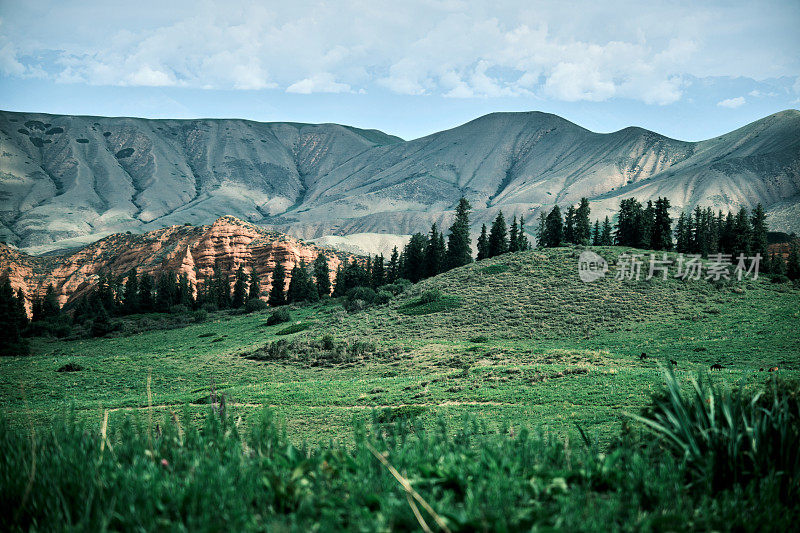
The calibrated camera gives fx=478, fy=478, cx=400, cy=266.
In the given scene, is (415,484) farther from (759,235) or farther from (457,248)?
(759,235)

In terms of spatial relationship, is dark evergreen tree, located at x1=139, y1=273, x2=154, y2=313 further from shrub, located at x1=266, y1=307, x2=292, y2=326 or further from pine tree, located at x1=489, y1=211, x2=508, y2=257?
pine tree, located at x1=489, y1=211, x2=508, y2=257

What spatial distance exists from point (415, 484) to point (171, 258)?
10390 cm

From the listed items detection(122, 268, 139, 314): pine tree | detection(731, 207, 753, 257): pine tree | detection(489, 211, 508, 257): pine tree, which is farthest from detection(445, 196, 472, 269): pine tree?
detection(122, 268, 139, 314): pine tree

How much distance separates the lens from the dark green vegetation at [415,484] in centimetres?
371

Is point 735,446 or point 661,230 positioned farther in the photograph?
point 661,230

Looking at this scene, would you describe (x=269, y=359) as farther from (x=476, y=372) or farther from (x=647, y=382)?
(x=647, y=382)

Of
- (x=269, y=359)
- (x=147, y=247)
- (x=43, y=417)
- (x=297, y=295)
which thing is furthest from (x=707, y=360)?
(x=147, y=247)

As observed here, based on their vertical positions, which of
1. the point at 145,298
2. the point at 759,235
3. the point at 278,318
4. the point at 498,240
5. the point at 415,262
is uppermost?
the point at 759,235

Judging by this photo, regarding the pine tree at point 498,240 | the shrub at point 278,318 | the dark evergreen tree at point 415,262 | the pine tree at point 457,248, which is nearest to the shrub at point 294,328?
the shrub at point 278,318

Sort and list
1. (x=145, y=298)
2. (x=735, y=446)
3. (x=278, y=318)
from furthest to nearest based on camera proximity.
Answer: (x=145, y=298) → (x=278, y=318) → (x=735, y=446)

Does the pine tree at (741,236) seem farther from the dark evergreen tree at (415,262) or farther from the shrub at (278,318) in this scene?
the shrub at (278,318)

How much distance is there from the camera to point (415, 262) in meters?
75.2

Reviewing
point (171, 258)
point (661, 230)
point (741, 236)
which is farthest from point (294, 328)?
point (171, 258)

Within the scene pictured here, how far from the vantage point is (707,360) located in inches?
923
